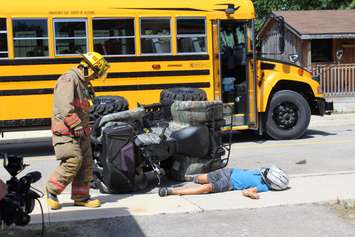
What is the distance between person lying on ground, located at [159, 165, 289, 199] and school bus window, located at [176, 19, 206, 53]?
464 cm

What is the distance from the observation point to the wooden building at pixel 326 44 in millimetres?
22406

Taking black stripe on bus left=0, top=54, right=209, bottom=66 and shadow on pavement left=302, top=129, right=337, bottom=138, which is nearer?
black stripe on bus left=0, top=54, right=209, bottom=66

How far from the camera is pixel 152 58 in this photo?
11.6 m

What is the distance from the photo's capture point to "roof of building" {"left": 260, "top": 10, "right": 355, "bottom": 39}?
22672mm

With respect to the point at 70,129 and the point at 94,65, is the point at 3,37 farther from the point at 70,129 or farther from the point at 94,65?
the point at 70,129

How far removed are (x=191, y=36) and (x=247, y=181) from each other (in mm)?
5008

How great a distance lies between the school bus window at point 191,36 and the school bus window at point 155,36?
229 mm

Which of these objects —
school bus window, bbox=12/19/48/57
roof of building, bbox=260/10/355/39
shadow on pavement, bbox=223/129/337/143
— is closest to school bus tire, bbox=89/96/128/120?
school bus window, bbox=12/19/48/57

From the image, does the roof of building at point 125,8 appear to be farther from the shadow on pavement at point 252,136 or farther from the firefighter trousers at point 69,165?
the firefighter trousers at point 69,165

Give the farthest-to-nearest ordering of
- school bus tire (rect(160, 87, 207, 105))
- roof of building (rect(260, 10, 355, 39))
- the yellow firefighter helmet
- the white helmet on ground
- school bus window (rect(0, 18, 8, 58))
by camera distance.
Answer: roof of building (rect(260, 10, 355, 39)) < school bus window (rect(0, 18, 8, 58)) < school bus tire (rect(160, 87, 207, 105)) < the white helmet on ground < the yellow firefighter helmet

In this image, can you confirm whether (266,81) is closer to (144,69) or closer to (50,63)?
(144,69)

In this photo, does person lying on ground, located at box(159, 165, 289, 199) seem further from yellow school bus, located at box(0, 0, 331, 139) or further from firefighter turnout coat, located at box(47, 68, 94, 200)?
yellow school bus, located at box(0, 0, 331, 139)

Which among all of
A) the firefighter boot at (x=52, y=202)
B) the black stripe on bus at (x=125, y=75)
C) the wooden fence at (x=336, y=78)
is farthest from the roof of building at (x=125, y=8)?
A: the wooden fence at (x=336, y=78)

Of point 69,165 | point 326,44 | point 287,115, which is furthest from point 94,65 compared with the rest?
point 326,44
